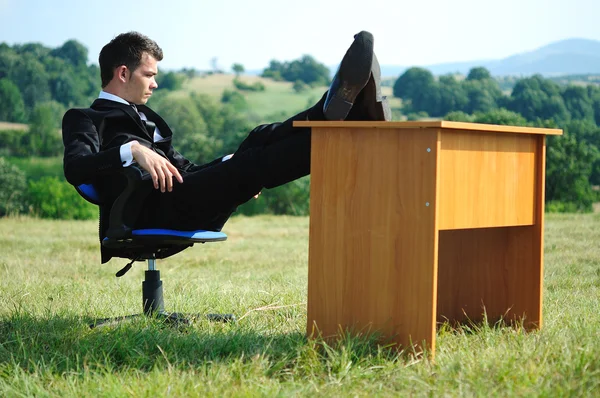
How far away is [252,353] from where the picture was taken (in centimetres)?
291

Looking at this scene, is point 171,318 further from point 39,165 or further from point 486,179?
point 39,165

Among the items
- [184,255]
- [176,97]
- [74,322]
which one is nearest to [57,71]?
[176,97]

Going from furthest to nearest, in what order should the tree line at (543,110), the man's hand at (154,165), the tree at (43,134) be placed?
1. the tree at (43,134)
2. the tree line at (543,110)
3. the man's hand at (154,165)

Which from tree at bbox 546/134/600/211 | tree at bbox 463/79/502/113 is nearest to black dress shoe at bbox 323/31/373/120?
tree at bbox 546/134/600/211

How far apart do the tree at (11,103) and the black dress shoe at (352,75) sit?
33.2m

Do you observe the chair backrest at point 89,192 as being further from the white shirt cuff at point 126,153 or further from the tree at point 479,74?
the tree at point 479,74

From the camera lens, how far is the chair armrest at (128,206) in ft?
11.0

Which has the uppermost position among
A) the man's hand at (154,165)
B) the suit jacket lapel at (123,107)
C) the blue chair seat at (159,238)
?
the suit jacket lapel at (123,107)

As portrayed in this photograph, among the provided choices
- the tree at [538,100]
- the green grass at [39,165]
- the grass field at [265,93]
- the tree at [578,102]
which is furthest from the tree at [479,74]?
the green grass at [39,165]

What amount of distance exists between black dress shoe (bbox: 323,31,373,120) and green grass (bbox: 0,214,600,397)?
0.86 meters

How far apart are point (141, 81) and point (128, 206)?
28.8 inches

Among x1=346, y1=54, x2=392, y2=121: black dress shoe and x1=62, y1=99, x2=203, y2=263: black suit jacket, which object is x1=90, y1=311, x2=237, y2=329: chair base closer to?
x1=62, y1=99, x2=203, y2=263: black suit jacket

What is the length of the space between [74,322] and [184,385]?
118 centimetres

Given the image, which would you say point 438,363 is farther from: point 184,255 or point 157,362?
point 184,255
